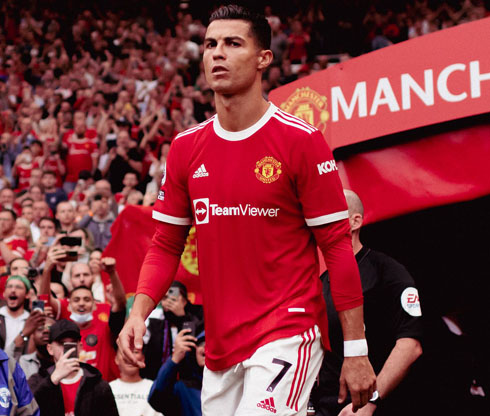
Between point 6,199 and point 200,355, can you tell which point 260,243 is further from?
point 6,199

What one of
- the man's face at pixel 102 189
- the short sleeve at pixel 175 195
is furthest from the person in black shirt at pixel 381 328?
the man's face at pixel 102 189

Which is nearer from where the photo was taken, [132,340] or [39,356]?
[132,340]

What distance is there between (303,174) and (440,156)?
2788 millimetres

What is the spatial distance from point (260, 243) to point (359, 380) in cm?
60

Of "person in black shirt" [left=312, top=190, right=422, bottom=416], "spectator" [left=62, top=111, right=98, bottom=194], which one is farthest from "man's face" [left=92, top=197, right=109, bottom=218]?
"person in black shirt" [left=312, top=190, right=422, bottom=416]

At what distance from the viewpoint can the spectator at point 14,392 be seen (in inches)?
197

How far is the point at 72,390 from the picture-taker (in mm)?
5980

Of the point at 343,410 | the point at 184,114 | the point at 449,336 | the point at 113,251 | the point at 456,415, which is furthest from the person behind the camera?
the point at 184,114

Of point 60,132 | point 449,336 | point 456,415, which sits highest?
point 60,132

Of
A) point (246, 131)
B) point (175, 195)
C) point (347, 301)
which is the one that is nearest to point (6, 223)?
point (175, 195)

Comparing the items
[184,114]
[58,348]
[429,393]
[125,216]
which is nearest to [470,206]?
[429,393]

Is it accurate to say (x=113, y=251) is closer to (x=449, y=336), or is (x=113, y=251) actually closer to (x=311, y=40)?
(x=449, y=336)

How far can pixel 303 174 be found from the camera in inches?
122

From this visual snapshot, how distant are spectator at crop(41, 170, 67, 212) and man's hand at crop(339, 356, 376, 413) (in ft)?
32.1
